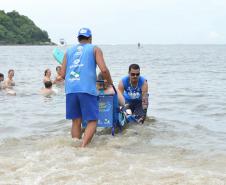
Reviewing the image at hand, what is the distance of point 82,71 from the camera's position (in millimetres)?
6496

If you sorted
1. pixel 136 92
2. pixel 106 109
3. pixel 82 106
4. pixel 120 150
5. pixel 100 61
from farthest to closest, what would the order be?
pixel 136 92
pixel 106 109
pixel 120 150
pixel 82 106
pixel 100 61

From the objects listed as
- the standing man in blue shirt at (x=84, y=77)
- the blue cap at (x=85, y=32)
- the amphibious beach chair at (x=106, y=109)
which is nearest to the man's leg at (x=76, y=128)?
the standing man in blue shirt at (x=84, y=77)

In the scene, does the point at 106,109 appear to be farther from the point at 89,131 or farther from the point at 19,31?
the point at 19,31

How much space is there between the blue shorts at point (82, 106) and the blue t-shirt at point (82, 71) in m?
0.07

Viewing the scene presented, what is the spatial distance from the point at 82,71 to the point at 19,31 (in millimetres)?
140417

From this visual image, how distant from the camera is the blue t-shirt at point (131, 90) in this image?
873 cm

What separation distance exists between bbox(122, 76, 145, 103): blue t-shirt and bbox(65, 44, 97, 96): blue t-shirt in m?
2.21

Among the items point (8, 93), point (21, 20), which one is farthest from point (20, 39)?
point (8, 93)

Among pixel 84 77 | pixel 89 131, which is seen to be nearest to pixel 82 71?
pixel 84 77

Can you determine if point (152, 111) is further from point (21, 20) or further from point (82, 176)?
point (21, 20)

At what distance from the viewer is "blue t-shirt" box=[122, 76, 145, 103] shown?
344 inches

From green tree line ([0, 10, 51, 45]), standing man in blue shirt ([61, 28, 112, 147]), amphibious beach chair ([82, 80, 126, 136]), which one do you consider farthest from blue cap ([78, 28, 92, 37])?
green tree line ([0, 10, 51, 45])

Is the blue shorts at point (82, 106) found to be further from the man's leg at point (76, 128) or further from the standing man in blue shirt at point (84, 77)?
the man's leg at point (76, 128)

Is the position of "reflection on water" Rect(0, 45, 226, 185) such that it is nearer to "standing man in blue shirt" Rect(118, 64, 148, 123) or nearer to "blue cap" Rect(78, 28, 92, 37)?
"standing man in blue shirt" Rect(118, 64, 148, 123)
